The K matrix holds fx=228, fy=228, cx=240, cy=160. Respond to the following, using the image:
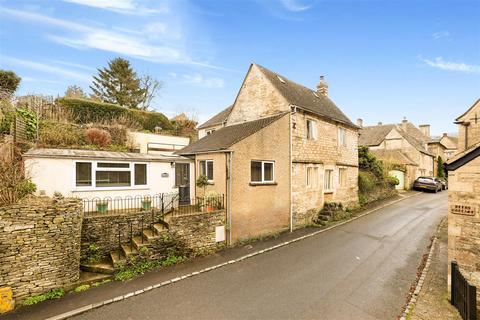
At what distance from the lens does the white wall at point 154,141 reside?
2094 centimetres

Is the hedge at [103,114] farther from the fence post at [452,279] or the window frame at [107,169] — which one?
the fence post at [452,279]

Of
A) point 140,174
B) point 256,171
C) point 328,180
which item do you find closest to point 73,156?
point 140,174

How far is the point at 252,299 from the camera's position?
273 inches

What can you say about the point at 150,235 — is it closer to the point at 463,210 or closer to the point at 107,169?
the point at 107,169

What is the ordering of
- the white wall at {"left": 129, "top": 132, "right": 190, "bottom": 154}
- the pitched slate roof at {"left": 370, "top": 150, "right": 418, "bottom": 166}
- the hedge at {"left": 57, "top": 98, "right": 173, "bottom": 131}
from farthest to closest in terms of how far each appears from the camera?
the pitched slate roof at {"left": 370, "top": 150, "right": 418, "bottom": 166}, the hedge at {"left": 57, "top": 98, "right": 173, "bottom": 131}, the white wall at {"left": 129, "top": 132, "right": 190, "bottom": 154}

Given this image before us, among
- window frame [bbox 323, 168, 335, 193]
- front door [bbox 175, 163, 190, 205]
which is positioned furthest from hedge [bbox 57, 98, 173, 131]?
window frame [bbox 323, 168, 335, 193]

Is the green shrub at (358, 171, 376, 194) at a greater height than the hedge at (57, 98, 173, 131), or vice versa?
the hedge at (57, 98, 173, 131)

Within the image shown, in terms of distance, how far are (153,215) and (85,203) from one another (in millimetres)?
3265

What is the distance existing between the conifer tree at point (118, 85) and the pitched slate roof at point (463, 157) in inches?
1546

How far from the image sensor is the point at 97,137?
17.8 metres

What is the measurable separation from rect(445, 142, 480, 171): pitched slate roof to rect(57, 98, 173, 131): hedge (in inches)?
988

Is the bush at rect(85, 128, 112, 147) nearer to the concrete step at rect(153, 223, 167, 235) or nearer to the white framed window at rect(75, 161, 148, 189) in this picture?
the white framed window at rect(75, 161, 148, 189)

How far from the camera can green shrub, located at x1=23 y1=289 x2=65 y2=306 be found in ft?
22.7

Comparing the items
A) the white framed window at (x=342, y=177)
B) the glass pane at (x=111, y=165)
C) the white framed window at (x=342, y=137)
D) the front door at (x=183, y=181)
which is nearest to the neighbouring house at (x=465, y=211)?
the white framed window at (x=342, y=177)
